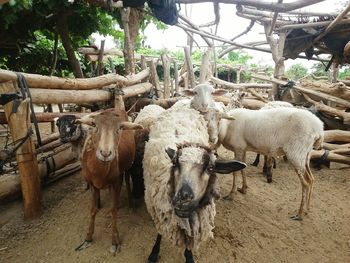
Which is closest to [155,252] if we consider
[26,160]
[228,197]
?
[228,197]

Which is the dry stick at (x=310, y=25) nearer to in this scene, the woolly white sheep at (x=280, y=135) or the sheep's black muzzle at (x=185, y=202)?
the woolly white sheep at (x=280, y=135)

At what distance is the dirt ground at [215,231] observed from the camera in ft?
11.1

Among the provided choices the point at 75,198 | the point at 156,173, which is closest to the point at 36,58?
the point at 75,198

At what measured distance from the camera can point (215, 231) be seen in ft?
12.6

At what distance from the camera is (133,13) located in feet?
23.8

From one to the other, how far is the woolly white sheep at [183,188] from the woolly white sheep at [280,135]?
69.9 inches

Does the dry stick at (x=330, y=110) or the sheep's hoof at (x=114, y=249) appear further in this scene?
the dry stick at (x=330, y=110)

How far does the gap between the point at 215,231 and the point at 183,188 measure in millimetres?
1689

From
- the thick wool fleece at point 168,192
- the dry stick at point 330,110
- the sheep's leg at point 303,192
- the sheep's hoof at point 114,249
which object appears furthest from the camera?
the dry stick at point 330,110

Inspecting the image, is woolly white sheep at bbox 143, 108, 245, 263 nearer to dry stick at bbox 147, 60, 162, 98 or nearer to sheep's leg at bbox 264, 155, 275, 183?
sheep's leg at bbox 264, 155, 275, 183

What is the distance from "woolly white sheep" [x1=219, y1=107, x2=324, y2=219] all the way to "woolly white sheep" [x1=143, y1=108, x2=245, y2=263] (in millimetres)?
1776

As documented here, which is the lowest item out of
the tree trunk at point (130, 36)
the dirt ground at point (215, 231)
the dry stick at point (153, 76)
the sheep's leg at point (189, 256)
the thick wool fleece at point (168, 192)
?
the dirt ground at point (215, 231)

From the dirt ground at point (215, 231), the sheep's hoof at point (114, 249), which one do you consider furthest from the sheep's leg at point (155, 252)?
the sheep's hoof at point (114, 249)

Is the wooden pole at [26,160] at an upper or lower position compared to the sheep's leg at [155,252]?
upper
